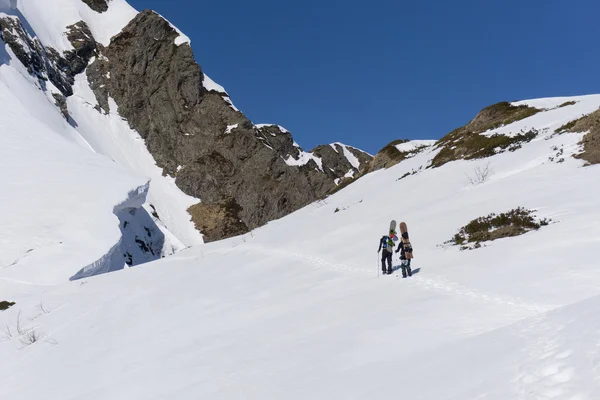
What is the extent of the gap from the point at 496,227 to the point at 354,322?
24.5 ft

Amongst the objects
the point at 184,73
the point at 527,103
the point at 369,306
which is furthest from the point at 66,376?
the point at 184,73

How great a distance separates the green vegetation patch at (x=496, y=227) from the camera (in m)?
12.0

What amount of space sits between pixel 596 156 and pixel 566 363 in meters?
16.2

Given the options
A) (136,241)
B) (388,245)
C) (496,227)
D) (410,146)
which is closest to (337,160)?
(410,146)

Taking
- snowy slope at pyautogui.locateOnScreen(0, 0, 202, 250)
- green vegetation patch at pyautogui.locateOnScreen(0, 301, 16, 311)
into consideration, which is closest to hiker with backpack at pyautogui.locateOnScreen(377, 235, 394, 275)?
green vegetation patch at pyautogui.locateOnScreen(0, 301, 16, 311)

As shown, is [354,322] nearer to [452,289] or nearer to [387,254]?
[452,289]

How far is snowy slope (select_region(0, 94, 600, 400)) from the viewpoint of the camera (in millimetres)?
4781

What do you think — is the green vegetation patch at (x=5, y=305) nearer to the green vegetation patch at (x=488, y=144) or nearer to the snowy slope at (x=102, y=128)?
the green vegetation patch at (x=488, y=144)

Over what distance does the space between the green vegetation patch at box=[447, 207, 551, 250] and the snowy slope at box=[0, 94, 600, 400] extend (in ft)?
1.72

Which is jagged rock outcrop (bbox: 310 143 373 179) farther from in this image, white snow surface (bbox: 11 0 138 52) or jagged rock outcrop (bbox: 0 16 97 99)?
jagged rock outcrop (bbox: 0 16 97 99)

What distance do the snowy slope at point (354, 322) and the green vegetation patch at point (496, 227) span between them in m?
0.52

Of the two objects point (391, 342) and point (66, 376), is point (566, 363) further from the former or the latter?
point (66, 376)

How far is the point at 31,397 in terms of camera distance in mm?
7387

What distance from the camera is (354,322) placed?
778 cm
